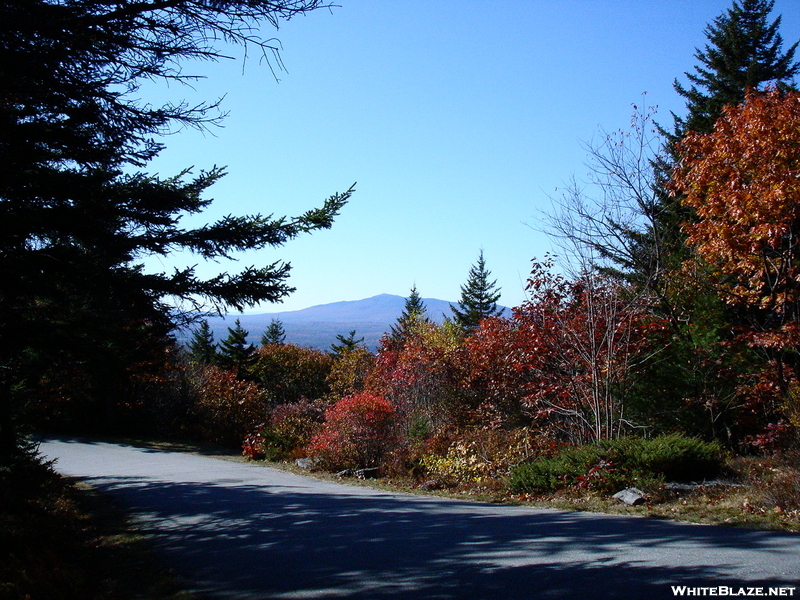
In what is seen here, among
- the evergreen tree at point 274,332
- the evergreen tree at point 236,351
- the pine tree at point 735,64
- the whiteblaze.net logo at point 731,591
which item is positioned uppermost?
the pine tree at point 735,64

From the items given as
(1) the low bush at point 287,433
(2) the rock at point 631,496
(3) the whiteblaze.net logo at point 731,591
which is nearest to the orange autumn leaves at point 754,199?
(2) the rock at point 631,496

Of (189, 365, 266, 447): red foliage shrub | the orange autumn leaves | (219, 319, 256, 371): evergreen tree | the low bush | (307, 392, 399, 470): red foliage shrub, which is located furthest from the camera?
(219, 319, 256, 371): evergreen tree

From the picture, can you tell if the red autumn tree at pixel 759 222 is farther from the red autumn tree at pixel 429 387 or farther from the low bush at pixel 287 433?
the low bush at pixel 287 433

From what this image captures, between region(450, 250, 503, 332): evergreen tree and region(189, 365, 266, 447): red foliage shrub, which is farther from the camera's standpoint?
region(450, 250, 503, 332): evergreen tree

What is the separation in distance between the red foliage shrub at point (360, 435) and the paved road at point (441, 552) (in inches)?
200

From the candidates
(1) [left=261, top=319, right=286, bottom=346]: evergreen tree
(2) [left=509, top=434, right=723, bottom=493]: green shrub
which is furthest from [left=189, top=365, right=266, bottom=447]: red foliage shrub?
(1) [left=261, top=319, right=286, bottom=346]: evergreen tree

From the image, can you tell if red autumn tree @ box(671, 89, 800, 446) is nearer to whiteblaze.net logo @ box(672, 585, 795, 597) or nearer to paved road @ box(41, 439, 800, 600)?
paved road @ box(41, 439, 800, 600)

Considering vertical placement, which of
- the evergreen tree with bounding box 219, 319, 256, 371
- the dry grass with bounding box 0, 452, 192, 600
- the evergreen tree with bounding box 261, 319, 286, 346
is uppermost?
the evergreen tree with bounding box 261, 319, 286, 346

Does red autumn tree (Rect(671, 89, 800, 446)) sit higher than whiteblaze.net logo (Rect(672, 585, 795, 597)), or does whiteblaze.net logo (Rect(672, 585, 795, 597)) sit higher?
red autumn tree (Rect(671, 89, 800, 446))

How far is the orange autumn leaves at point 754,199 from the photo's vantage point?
486 inches

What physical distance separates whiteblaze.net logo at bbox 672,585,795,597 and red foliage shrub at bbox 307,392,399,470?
451 inches

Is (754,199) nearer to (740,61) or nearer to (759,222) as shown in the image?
(759,222)

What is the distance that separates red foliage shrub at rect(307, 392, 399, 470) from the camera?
16047 mm

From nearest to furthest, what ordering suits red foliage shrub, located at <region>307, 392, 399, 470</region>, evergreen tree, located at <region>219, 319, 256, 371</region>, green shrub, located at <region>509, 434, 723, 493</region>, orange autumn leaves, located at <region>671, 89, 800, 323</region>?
green shrub, located at <region>509, 434, 723, 493</region>, orange autumn leaves, located at <region>671, 89, 800, 323</region>, red foliage shrub, located at <region>307, 392, 399, 470</region>, evergreen tree, located at <region>219, 319, 256, 371</region>
